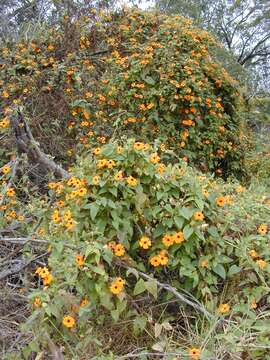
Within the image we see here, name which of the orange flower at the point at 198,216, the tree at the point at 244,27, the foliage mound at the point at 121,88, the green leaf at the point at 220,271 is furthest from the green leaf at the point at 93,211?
the tree at the point at 244,27

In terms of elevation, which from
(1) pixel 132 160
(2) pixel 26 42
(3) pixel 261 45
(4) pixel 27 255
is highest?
(3) pixel 261 45

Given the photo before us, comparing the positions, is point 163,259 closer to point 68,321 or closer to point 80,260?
point 80,260

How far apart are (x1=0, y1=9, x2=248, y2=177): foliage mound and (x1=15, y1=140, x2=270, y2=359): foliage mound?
190cm

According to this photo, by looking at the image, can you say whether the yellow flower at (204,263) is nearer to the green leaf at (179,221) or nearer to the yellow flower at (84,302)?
the green leaf at (179,221)

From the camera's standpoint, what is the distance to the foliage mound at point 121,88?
4078 mm

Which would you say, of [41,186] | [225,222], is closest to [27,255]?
[225,222]

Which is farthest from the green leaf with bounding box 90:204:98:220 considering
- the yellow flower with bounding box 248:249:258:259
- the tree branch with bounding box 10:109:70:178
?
the tree branch with bounding box 10:109:70:178

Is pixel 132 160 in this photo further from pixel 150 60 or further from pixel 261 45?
pixel 261 45

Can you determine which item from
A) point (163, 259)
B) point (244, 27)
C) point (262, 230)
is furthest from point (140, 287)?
point (244, 27)

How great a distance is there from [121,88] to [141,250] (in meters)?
2.40

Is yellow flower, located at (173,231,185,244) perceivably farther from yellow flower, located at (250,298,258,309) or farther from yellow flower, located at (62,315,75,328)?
yellow flower, located at (62,315,75,328)

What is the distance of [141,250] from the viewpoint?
81.4 inches

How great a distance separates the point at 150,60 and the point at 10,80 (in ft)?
4.11

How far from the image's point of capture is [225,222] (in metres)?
2.08
